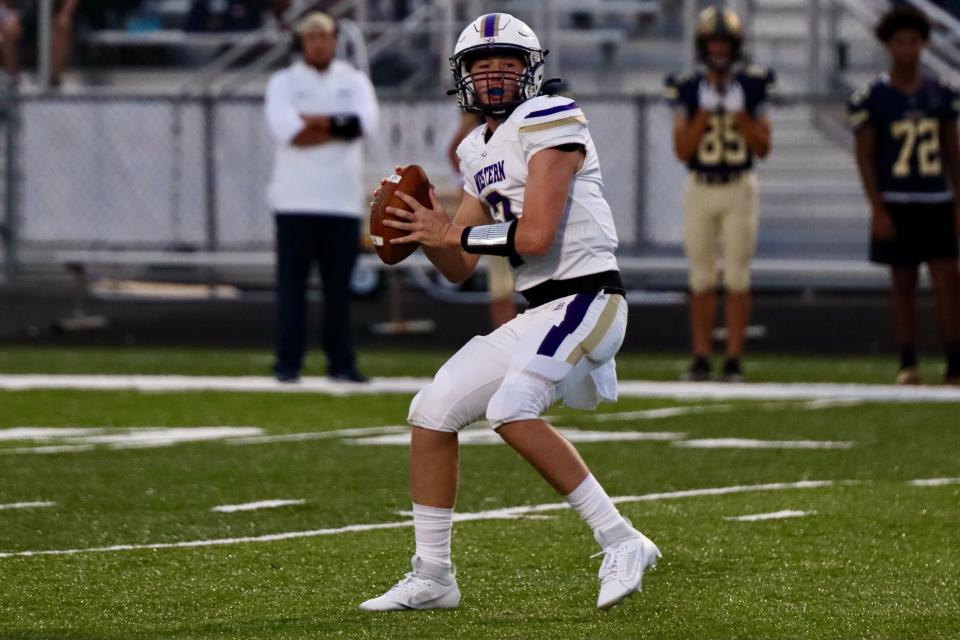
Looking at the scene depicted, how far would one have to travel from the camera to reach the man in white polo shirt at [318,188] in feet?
36.8

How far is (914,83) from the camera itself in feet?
36.0

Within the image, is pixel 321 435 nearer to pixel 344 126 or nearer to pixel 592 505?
pixel 344 126

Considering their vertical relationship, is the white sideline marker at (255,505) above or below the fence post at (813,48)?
below

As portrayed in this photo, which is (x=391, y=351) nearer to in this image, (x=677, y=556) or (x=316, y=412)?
(x=316, y=412)

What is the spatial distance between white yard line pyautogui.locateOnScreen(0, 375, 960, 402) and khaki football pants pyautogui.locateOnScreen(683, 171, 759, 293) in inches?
24.8

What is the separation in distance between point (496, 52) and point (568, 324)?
75cm

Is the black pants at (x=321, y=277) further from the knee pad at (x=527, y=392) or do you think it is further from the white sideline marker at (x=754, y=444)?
the knee pad at (x=527, y=392)

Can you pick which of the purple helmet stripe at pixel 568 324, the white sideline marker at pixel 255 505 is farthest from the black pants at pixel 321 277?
the purple helmet stripe at pixel 568 324

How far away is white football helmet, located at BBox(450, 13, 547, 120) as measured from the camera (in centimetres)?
534

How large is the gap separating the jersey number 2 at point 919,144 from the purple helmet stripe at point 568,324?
5.95 metres

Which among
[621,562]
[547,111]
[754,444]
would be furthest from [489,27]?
[754,444]

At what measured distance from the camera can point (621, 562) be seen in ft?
16.7

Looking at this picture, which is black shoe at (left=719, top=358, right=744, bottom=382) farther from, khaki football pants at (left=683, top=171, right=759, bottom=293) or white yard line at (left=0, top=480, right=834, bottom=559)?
white yard line at (left=0, top=480, right=834, bottom=559)

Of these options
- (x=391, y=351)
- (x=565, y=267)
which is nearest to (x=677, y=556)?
(x=565, y=267)
